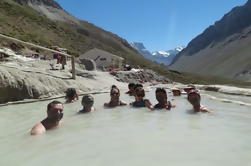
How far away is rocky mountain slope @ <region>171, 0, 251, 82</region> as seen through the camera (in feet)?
315

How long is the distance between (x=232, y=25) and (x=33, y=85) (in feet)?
460

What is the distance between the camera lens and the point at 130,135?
14.7ft

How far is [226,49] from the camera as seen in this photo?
122000mm

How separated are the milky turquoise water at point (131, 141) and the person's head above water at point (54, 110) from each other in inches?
8.6

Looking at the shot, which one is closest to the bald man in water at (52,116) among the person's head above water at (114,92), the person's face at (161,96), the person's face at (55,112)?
the person's face at (55,112)

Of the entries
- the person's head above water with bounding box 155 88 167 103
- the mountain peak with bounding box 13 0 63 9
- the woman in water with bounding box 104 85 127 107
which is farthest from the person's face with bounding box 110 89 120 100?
the mountain peak with bounding box 13 0 63 9

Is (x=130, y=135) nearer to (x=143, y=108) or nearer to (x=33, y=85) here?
(x=143, y=108)

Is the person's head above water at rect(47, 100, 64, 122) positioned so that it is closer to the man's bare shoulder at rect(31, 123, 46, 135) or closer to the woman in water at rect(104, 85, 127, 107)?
the man's bare shoulder at rect(31, 123, 46, 135)

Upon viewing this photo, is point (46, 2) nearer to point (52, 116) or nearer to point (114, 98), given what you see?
point (114, 98)

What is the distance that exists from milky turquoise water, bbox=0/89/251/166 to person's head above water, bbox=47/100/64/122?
22 centimetres

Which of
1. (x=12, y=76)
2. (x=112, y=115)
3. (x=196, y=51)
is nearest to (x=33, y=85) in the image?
(x=12, y=76)

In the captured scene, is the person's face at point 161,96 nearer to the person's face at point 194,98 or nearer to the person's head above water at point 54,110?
the person's face at point 194,98

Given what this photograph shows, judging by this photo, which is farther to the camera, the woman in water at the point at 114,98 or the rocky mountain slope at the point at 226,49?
the rocky mountain slope at the point at 226,49

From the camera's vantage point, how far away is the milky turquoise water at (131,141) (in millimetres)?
3246
